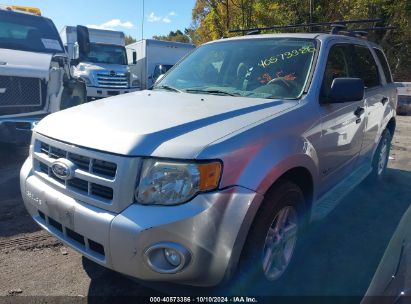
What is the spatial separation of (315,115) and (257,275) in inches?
51.6

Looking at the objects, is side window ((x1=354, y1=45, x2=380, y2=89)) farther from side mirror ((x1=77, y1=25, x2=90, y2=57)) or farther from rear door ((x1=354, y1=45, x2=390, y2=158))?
side mirror ((x1=77, y1=25, x2=90, y2=57))

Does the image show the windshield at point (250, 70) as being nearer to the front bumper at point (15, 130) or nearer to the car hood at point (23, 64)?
the front bumper at point (15, 130)

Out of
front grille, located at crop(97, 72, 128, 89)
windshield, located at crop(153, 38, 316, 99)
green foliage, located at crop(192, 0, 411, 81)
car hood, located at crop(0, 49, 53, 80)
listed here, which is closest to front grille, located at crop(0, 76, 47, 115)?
car hood, located at crop(0, 49, 53, 80)

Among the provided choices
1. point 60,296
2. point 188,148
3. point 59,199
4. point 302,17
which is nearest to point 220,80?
point 188,148

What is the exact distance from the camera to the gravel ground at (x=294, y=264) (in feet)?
9.12

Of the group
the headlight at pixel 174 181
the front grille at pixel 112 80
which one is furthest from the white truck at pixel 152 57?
the headlight at pixel 174 181

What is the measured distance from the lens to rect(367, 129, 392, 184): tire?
495cm

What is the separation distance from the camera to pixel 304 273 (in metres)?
3.00

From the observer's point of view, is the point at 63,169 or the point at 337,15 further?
the point at 337,15

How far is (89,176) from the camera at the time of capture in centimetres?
223

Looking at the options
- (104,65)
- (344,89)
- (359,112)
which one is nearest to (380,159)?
(359,112)

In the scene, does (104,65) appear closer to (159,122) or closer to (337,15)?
(337,15)

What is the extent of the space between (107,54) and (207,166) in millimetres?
14296

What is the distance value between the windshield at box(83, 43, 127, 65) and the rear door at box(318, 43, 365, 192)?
499 inches
